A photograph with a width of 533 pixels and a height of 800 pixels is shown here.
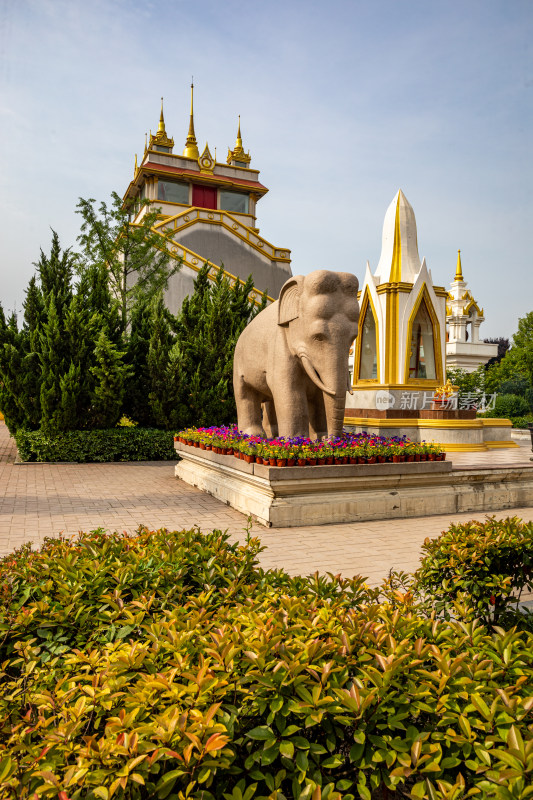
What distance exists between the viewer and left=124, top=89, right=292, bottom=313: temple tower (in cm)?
2948

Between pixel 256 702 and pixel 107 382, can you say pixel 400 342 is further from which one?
pixel 256 702

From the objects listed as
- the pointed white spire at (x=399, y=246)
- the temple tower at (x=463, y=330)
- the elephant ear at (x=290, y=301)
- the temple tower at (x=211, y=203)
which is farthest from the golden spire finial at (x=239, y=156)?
the elephant ear at (x=290, y=301)

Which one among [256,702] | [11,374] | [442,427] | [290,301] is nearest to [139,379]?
[11,374]

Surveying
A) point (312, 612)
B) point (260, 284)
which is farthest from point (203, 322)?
point (260, 284)

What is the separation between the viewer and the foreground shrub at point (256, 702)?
147 cm

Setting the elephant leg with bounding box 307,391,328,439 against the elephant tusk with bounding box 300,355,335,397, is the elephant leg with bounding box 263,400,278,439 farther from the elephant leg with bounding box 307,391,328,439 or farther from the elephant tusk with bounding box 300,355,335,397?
the elephant tusk with bounding box 300,355,335,397

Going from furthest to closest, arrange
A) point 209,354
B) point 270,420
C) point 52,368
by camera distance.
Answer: point 209,354
point 52,368
point 270,420

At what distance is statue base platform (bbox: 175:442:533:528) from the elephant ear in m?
2.20

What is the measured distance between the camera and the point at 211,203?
3666cm

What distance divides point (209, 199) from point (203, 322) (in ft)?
78.0

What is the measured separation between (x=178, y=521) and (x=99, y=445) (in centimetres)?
723

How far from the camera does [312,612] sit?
7.83 ft

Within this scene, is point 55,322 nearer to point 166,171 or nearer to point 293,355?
point 293,355

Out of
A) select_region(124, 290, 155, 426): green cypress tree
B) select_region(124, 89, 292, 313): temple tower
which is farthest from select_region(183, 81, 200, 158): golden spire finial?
select_region(124, 290, 155, 426): green cypress tree
